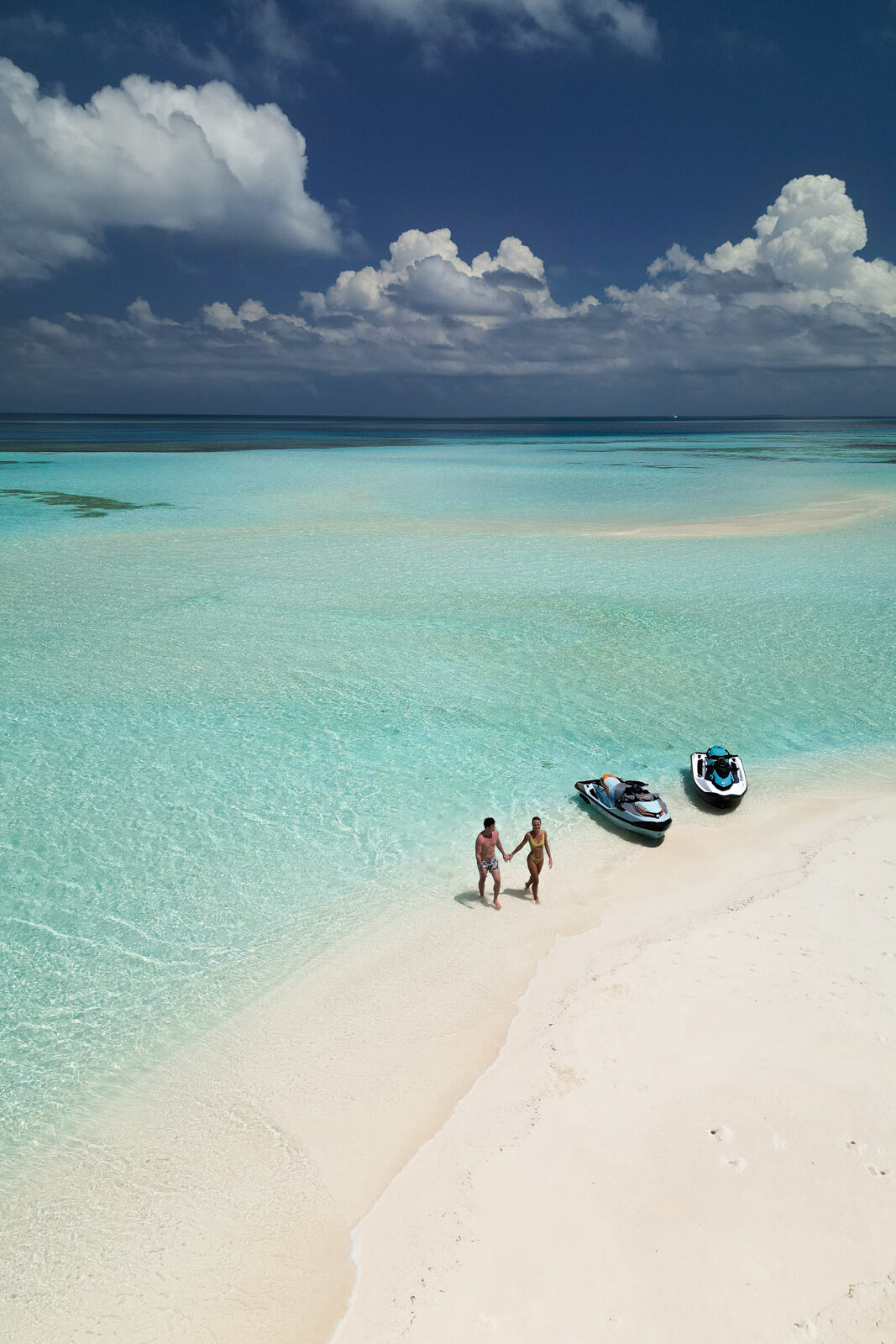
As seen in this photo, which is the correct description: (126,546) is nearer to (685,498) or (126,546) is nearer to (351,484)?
(351,484)

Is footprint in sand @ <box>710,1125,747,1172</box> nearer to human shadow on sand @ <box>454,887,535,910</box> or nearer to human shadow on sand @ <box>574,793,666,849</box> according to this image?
human shadow on sand @ <box>454,887,535,910</box>

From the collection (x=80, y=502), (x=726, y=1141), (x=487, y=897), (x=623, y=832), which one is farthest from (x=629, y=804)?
(x=80, y=502)

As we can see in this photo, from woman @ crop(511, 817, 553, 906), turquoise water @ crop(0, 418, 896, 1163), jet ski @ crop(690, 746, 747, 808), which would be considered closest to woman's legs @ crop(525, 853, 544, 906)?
woman @ crop(511, 817, 553, 906)

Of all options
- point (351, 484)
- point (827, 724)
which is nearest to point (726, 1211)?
point (827, 724)

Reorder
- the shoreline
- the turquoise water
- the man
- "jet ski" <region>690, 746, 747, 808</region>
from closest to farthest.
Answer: the shoreline, the turquoise water, the man, "jet ski" <region>690, 746, 747, 808</region>

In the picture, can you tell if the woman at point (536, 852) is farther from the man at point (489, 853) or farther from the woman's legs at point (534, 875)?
the man at point (489, 853)

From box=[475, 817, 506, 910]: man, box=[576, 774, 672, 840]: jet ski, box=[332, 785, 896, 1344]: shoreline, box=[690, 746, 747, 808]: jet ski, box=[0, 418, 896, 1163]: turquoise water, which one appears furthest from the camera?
box=[690, 746, 747, 808]: jet ski
